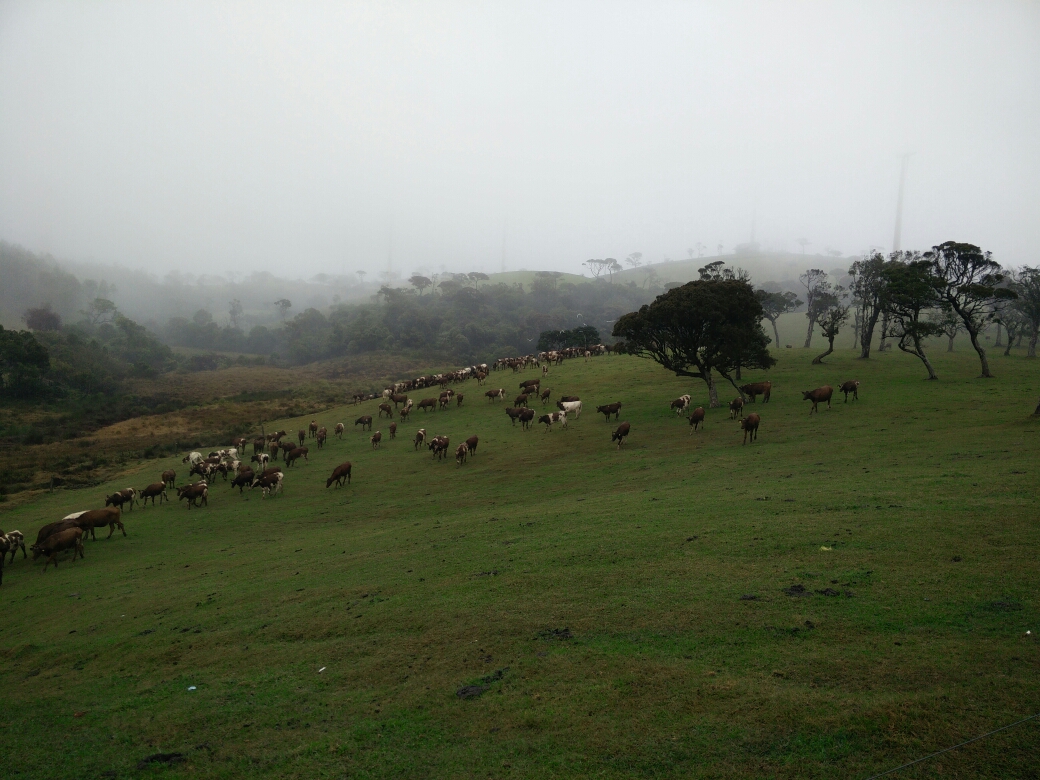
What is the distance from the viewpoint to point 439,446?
2767 centimetres

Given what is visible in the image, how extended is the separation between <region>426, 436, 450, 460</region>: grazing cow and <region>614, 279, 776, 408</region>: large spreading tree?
38.5 feet

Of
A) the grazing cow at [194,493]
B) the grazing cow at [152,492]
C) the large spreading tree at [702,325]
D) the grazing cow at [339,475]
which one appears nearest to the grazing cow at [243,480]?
the grazing cow at [194,493]

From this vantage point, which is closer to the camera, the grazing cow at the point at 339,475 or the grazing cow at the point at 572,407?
the grazing cow at the point at 339,475

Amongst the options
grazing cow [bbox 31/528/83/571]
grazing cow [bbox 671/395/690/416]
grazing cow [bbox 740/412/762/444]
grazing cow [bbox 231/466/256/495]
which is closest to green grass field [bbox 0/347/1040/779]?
grazing cow [bbox 31/528/83/571]

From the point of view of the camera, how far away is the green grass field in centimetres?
582

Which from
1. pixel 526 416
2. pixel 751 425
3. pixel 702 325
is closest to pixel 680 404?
pixel 702 325

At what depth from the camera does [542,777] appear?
18.3 feet

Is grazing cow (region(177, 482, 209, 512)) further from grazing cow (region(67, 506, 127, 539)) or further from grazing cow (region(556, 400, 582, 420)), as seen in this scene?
grazing cow (region(556, 400, 582, 420))

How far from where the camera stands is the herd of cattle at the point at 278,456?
1783cm

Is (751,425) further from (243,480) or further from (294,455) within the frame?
(294,455)

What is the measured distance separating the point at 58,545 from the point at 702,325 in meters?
28.9

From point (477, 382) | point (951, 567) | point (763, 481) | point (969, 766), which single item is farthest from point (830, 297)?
point (969, 766)

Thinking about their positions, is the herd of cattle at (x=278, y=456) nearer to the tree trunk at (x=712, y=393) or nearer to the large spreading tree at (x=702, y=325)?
the tree trunk at (x=712, y=393)

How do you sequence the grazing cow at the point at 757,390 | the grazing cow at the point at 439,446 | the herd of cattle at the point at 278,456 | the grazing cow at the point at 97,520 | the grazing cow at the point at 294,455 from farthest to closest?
the grazing cow at the point at 757,390 → the grazing cow at the point at 294,455 → the grazing cow at the point at 439,446 → the grazing cow at the point at 97,520 → the herd of cattle at the point at 278,456
